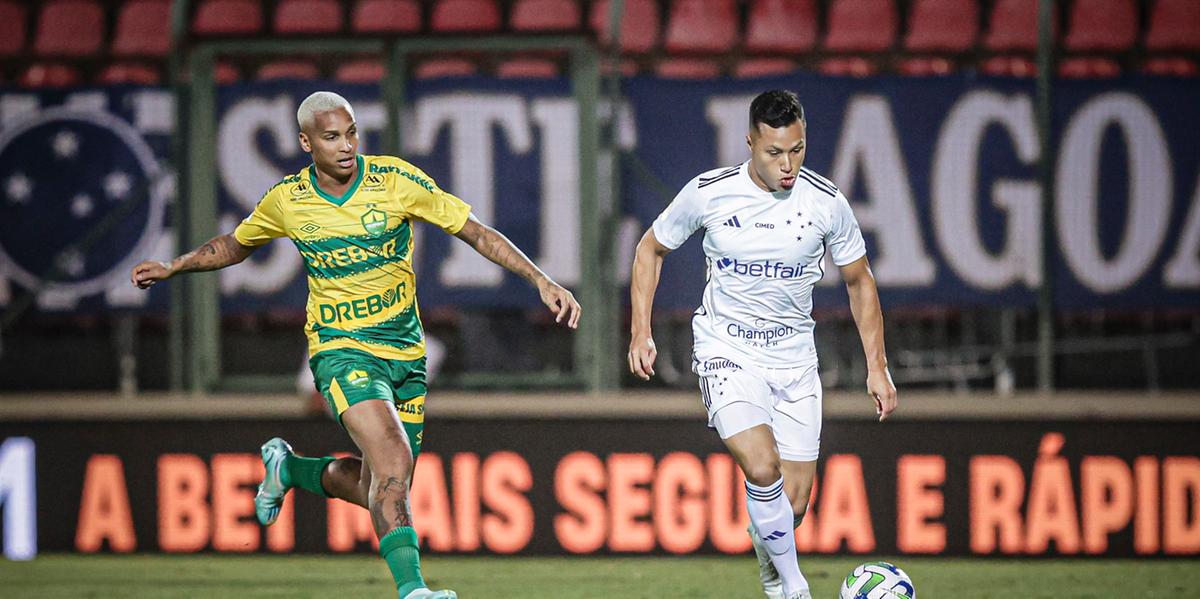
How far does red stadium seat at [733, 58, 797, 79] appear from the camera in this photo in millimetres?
8586

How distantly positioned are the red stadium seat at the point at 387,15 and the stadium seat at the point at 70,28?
4.71ft

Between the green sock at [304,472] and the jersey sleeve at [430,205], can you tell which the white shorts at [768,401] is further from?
the green sock at [304,472]

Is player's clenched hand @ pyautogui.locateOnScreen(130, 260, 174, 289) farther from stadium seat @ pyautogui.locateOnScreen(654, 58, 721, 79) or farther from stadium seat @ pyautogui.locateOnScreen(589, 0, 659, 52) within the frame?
stadium seat @ pyautogui.locateOnScreen(654, 58, 721, 79)

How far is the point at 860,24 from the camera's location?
29.1 feet

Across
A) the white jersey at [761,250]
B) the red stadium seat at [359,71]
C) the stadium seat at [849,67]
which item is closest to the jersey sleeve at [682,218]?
the white jersey at [761,250]

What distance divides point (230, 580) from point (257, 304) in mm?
1695

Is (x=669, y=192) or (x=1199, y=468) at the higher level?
(x=669, y=192)

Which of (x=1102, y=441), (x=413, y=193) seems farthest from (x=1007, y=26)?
(x=413, y=193)

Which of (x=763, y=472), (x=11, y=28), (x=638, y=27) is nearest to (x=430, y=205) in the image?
(x=763, y=472)

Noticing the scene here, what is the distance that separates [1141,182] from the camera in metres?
8.37

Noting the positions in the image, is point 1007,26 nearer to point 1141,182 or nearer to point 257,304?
point 1141,182

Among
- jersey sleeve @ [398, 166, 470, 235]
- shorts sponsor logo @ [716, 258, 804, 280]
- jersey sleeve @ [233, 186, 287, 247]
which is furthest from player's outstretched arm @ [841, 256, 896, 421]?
jersey sleeve @ [233, 186, 287, 247]

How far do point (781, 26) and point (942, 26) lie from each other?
0.86 metres

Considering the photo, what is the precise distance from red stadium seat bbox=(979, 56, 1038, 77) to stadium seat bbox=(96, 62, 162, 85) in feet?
14.5
